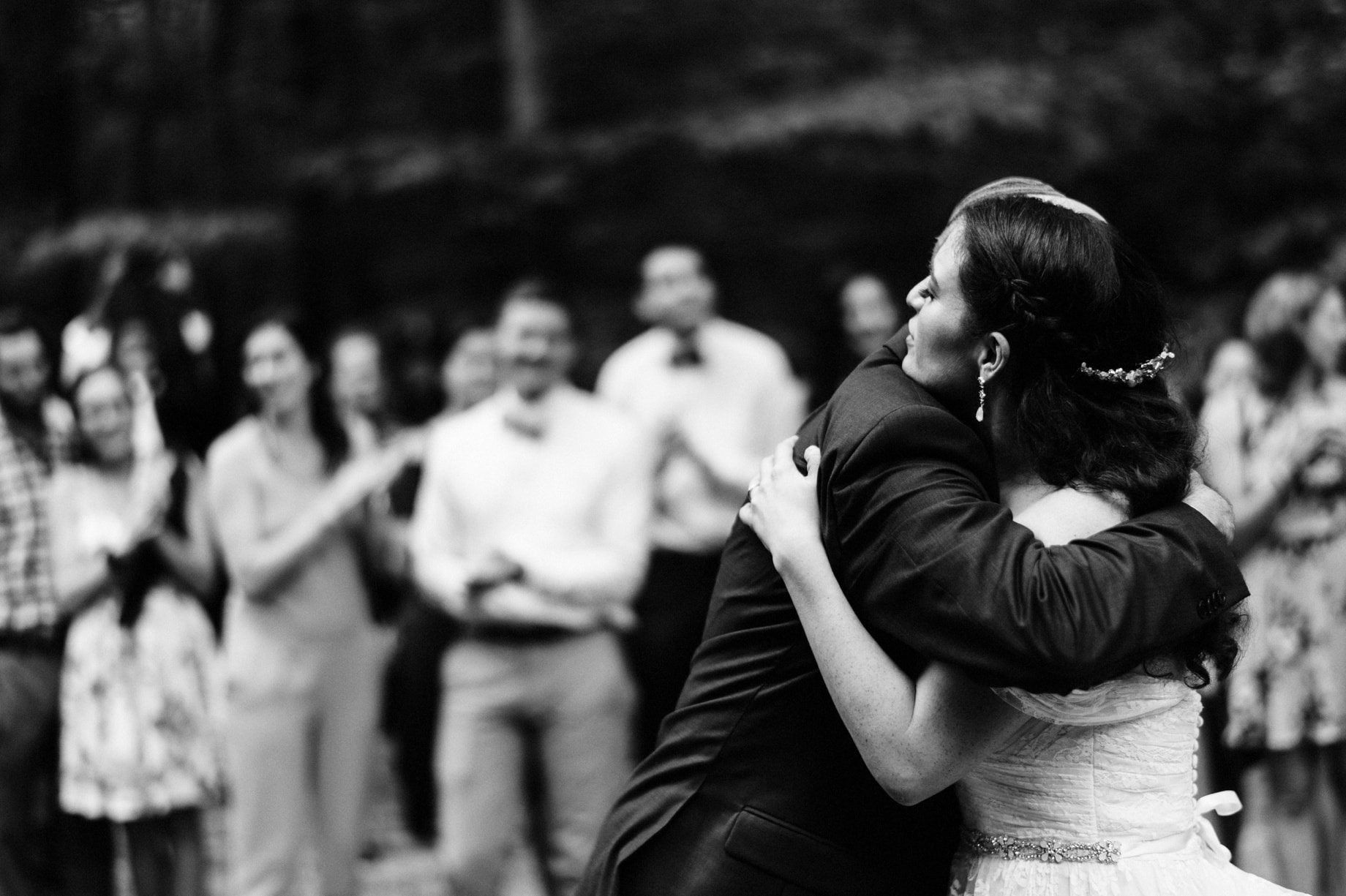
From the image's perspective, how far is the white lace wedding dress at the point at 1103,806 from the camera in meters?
2.48

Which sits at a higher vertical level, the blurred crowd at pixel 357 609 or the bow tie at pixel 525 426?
the bow tie at pixel 525 426

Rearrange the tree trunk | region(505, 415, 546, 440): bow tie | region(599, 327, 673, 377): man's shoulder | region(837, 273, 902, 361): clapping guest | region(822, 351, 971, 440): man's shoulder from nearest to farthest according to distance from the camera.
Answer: region(822, 351, 971, 440): man's shoulder
region(505, 415, 546, 440): bow tie
region(837, 273, 902, 361): clapping guest
region(599, 327, 673, 377): man's shoulder
the tree trunk

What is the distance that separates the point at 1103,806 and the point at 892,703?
41 cm

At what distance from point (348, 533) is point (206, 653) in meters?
0.67

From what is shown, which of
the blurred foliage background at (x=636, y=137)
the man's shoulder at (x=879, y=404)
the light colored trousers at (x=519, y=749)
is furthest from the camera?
the blurred foliage background at (x=636, y=137)

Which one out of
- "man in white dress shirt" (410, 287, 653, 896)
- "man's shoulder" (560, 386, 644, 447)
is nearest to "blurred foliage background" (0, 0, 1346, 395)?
"man's shoulder" (560, 386, 644, 447)

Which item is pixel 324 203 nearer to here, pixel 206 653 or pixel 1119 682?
pixel 206 653

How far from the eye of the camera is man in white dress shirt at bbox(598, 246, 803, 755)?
675 cm

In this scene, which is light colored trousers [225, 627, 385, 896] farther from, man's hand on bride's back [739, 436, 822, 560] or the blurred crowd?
man's hand on bride's back [739, 436, 822, 560]

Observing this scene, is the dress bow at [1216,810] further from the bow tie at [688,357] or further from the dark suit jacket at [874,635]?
the bow tie at [688,357]

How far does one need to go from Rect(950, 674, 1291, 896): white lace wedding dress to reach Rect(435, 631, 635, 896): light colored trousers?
3.18 m

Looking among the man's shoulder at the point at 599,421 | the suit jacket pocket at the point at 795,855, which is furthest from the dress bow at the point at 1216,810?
the man's shoulder at the point at 599,421

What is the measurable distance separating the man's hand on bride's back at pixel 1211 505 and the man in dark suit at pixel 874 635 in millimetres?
94

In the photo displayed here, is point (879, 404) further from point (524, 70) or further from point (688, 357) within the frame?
point (524, 70)
